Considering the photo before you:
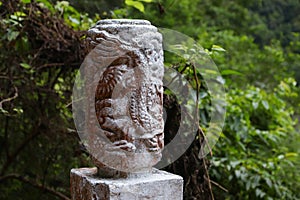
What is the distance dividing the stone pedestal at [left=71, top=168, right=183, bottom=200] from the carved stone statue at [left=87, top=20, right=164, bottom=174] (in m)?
0.06

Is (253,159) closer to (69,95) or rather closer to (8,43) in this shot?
(69,95)

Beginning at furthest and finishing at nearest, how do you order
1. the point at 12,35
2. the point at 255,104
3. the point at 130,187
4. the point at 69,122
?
the point at 255,104, the point at 69,122, the point at 12,35, the point at 130,187

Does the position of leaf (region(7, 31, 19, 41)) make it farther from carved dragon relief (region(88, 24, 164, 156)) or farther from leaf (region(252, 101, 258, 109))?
leaf (region(252, 101, 258, 109))

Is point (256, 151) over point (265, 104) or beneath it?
beneath

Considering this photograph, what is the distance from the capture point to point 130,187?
1.88 meters

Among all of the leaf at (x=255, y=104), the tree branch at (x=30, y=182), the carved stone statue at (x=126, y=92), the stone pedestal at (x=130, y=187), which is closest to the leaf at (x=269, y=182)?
the leaf at (x=255, y=104)

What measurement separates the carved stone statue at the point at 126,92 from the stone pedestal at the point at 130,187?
0.06 meters

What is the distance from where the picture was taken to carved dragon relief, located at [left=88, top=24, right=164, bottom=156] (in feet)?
6.25

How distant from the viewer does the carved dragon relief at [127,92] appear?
1906mm

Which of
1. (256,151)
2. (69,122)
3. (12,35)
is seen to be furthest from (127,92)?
(256,151)

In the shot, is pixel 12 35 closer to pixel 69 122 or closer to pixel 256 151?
pixel 69 122

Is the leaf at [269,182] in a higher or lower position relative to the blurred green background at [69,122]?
lower

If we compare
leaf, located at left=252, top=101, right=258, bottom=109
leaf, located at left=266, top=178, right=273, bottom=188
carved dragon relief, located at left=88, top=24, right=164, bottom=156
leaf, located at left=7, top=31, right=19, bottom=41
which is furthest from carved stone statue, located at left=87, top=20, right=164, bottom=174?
leaf, located at left=252, top=101, right=258, bottom=109

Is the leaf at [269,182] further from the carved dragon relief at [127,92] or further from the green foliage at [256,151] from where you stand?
the carved dragon relief at [127,92]
